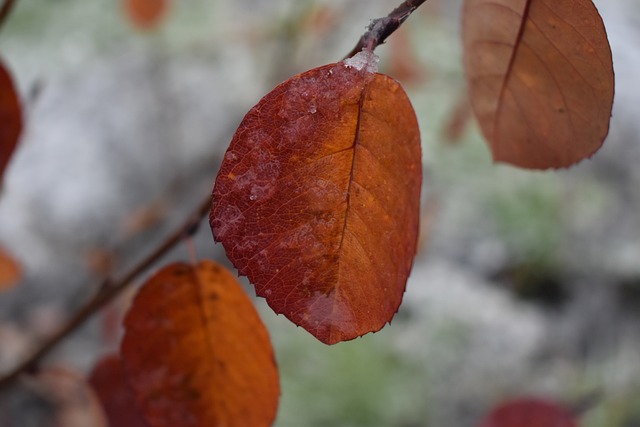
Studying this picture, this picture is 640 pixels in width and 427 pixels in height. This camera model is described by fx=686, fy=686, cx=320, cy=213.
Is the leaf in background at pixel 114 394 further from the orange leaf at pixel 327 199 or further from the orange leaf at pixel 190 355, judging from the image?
the orange leaf at pixel 327 199

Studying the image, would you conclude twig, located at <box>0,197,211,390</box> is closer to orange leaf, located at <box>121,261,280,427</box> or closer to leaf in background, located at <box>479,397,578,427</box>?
orange leaf, located at <box>121,261,280,427</box>

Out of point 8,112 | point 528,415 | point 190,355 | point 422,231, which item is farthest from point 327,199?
point 422,231

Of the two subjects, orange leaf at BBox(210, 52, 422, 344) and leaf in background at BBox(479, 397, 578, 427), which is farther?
leaf in background at BBox(479, 397, 578, 427)

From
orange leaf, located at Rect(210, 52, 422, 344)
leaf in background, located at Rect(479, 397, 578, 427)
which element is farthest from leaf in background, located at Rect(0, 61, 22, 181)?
leaf in background, located at Rect(479, 397, 578, 427)

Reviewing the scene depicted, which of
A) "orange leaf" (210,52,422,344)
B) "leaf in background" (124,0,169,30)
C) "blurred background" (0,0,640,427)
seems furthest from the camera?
"blurred background" (0,0,640,427)

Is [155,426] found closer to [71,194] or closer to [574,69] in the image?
[574,69]

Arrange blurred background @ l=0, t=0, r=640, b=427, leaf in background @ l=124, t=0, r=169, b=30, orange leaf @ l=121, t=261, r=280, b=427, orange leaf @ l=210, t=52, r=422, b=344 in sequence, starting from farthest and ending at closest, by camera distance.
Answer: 1. blurred background @ l=0, t=0, r=640, b=427
2. leaf in background @ l=124, t=0, r=169, b=30
3. orange leaf @ l=121, t=261, r=280, b=427
4. orange leaf @ l=210, t=52, r=422, b=344

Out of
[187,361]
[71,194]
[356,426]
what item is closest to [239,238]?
[187,361]

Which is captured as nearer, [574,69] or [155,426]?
[574,69]
